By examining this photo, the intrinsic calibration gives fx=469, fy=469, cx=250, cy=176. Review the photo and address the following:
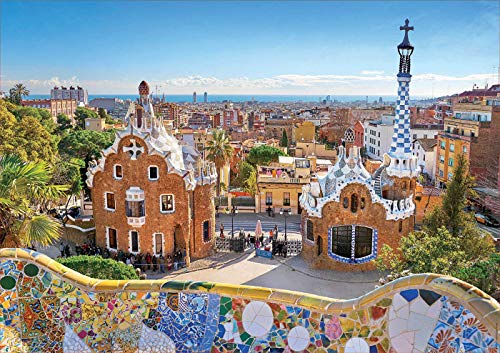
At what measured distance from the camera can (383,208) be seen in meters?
22.9

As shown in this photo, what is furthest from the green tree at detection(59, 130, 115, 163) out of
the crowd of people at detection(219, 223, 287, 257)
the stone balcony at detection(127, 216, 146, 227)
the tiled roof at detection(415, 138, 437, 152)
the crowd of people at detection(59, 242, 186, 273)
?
the tiled roof at detection(415, 138, 437, 152)

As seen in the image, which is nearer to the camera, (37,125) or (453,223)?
(453,223)

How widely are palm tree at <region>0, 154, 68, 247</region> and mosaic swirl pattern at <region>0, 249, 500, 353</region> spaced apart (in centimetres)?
448

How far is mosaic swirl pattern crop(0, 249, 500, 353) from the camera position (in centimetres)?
729

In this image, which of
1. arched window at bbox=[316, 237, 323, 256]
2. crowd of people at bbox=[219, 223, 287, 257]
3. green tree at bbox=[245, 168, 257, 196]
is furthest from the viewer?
green tree at bbox=[245, 168, 257, 196]

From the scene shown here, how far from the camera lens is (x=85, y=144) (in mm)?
44469

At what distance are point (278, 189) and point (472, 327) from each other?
2825cm

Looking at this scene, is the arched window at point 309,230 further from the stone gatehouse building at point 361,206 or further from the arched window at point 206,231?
the arched window at point 206,231

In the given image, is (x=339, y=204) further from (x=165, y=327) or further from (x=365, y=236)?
(x=165, y=327)

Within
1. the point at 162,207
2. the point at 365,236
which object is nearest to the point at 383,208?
the point at 365,236

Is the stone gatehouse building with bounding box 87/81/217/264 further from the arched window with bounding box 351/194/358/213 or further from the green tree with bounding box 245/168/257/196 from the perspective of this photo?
the green tree with bounding box 245/168/257/196

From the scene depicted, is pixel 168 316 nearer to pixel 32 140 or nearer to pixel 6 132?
pixel 6 132

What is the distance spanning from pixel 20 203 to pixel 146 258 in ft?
39.3

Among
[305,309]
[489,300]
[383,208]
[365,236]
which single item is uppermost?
[489,300]
